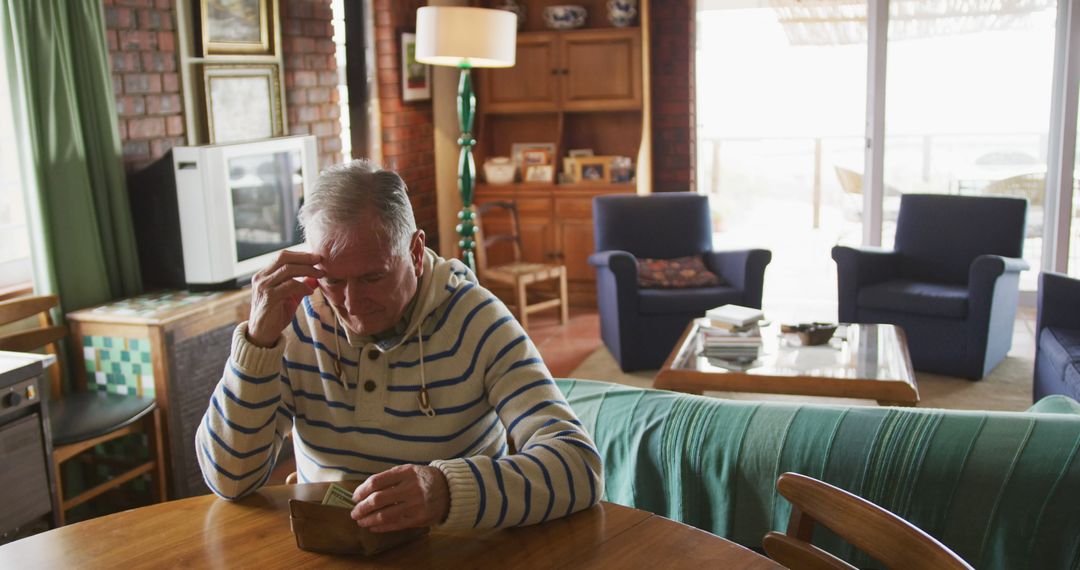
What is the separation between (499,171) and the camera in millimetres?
6387

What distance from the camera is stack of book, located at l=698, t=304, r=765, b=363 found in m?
3.82

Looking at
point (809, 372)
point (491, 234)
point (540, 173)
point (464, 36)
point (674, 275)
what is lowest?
point (809, 372)

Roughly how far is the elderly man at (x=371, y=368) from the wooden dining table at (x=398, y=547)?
0.09 meters

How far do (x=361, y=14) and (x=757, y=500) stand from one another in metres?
4.30

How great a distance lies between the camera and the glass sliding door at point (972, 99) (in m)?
6.04

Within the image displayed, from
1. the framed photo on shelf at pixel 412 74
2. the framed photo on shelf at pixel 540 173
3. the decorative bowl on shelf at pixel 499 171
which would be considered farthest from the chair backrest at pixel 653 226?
the framed photo on shelf at pixel 412 74

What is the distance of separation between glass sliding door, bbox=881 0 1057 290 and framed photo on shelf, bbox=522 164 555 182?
210cm

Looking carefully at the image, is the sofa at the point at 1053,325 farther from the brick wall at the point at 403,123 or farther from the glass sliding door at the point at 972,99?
the brick wall at the point at 403,123

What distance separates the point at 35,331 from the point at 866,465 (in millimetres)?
2596

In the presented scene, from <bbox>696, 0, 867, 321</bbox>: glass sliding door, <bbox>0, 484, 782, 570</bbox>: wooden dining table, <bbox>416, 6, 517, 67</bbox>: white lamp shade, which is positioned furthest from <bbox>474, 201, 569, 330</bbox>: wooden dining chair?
<bbox>0, 484, 782, 570</bbox>: wooden dining table

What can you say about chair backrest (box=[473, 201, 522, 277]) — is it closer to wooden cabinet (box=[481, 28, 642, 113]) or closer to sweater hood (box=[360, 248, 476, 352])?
wooden cabinet (box=[481, 28, 642, 113])

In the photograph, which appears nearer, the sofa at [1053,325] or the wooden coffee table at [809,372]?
the wooden coffee table at [809,372]

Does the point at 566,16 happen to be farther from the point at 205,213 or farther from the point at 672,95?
the point at 205,213

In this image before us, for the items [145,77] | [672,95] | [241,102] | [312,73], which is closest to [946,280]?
[672,95]
